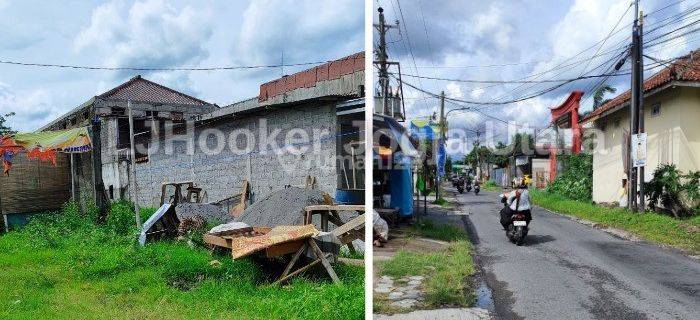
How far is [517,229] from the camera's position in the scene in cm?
538

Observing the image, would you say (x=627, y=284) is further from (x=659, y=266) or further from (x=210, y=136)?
(x=210, y=136)

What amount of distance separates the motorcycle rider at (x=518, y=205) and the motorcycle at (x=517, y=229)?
6 centimetres

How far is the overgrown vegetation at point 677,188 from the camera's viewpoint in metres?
5.58

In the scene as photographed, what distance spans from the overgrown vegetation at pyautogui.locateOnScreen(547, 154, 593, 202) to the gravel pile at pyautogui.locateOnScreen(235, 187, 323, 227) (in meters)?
6.02

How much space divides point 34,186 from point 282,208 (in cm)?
552

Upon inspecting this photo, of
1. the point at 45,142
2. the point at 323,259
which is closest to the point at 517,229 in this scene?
the point at 323,259

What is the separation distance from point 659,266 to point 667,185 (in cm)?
322

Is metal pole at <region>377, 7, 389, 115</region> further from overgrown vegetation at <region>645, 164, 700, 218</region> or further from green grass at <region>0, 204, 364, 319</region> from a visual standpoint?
overgrown vegetation at <region>645, 164, 700, 218</region>

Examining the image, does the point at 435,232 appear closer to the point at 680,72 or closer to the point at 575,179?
the point at 680,72

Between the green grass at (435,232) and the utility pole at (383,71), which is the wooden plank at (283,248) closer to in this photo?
the utility pole at (383,71)

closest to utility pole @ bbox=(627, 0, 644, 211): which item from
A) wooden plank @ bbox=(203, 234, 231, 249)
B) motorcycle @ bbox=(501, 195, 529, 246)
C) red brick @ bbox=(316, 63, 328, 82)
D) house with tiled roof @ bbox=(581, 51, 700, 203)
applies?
house with tiled roof @ bbox=(581, 51, 700, 203)

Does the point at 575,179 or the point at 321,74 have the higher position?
the point at 321,74

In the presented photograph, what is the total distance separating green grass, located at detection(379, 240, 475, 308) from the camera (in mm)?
2625

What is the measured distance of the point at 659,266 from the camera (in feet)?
10.2
